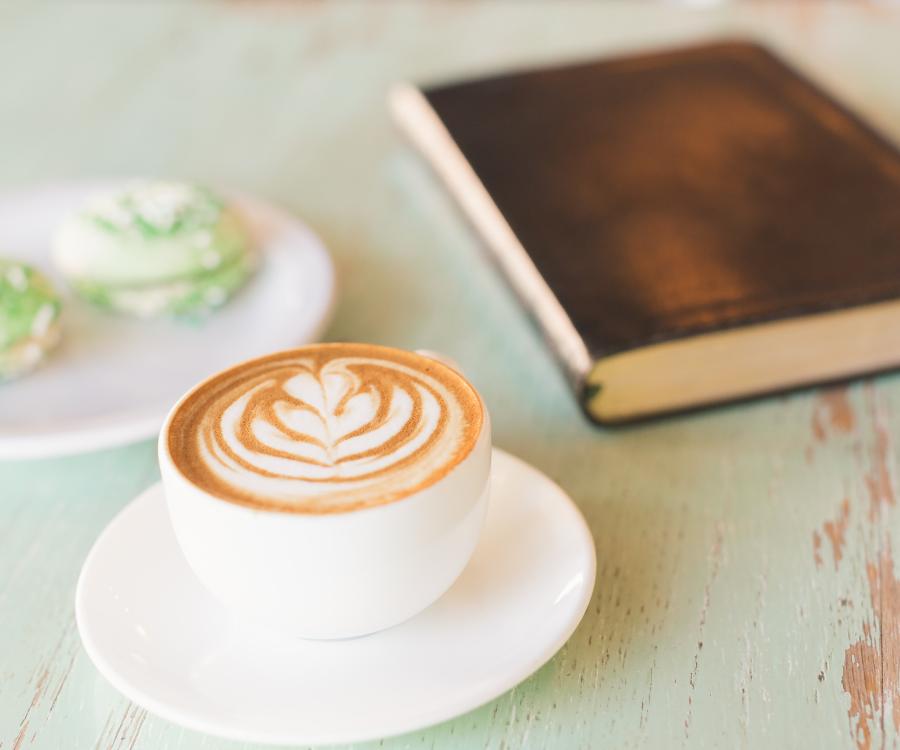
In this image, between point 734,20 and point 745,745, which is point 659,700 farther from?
point 734,20

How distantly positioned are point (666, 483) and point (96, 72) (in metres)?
1.01

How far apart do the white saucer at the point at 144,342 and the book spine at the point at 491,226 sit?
0.14m

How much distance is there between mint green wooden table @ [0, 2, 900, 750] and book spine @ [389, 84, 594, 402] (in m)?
0.04

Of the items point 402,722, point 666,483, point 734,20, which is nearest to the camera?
point 402,722

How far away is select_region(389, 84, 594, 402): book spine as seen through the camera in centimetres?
73

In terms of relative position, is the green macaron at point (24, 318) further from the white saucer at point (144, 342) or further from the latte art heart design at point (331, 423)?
the latte art heart design at point (331, 423)

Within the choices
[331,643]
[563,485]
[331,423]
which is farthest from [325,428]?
[563,485]

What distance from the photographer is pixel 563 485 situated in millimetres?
711

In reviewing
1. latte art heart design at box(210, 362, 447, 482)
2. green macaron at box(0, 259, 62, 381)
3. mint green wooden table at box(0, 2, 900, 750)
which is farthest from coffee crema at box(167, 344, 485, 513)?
green macaron at box(0, 259, 62, 381)

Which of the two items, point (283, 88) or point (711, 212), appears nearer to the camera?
point (711, 212)

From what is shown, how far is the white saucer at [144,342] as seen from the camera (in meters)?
0.70

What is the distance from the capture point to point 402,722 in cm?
48

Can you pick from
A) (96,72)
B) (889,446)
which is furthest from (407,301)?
(96,72)

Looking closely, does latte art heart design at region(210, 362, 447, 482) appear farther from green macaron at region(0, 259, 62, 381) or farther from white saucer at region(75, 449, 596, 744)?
green macaron at region(0, 259, 62, 381)
